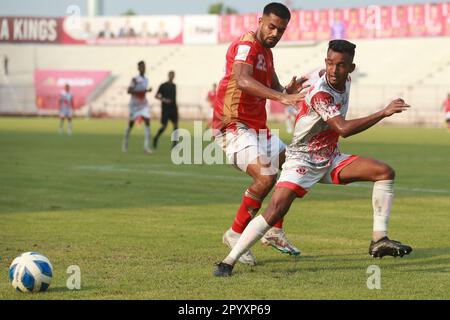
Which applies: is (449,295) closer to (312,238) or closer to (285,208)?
(285,208)

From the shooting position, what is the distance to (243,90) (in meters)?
9.49

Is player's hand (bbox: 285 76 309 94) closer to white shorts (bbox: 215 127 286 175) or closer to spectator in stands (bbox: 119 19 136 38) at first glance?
white shorts (bbox: 215 127 286 175)

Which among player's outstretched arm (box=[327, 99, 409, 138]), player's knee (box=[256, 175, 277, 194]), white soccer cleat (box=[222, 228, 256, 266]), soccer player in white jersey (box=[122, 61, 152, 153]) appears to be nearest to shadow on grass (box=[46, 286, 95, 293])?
white soccer cleat (box=[222, 228, 256, 266])

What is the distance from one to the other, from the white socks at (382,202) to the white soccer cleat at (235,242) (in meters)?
1.25

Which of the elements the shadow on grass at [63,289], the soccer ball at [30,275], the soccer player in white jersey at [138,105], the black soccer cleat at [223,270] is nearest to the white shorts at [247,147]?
the black soccer cleat at [223,270]

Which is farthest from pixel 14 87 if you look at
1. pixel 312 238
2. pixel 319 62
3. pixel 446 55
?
pixel 312 238

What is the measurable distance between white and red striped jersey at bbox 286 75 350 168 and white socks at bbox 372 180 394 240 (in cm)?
56

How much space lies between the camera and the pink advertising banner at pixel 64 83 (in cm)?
7219

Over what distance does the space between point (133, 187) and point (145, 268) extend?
853 centimetres

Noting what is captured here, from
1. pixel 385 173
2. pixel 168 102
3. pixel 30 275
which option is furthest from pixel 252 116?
Answer: pixel 168 102

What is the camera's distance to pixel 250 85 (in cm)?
941

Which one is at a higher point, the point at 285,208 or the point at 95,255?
the point at 285,208

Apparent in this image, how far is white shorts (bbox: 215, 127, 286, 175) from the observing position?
9.82m
